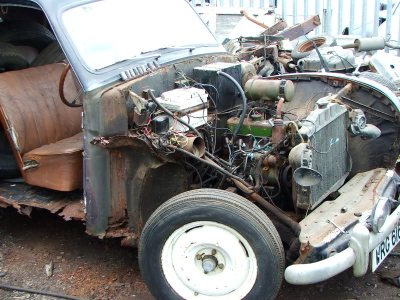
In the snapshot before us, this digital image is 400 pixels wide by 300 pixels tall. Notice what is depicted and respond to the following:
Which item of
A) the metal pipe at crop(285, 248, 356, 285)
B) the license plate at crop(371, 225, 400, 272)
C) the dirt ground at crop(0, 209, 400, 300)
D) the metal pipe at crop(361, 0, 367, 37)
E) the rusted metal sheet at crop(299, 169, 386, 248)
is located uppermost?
the metal pipe at crop(361, 0, 367, 37)

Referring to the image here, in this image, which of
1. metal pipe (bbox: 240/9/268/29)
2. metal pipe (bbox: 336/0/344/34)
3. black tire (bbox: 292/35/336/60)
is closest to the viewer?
black tire (bbox: 292/35/336/60)

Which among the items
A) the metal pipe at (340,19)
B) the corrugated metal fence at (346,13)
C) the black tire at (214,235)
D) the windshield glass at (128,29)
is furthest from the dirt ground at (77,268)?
the metal pipe at (340,19)

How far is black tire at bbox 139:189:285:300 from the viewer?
10.2ft

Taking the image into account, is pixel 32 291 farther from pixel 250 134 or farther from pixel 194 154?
pixel 250 134

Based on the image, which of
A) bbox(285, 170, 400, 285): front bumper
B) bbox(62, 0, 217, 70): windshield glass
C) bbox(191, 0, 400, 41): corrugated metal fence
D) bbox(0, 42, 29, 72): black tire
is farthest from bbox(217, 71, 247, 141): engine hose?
bbox(191, 0, 400, 41): corrugated metal fence

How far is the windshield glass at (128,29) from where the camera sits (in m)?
3.88

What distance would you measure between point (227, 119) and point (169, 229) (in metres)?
1.14

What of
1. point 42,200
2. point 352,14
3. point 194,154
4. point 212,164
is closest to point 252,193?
point 212,164

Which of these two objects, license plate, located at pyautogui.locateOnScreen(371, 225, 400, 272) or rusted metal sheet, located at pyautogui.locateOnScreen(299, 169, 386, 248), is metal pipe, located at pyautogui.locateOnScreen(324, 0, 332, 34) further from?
license plate, located at pyautogui.locateOnScreen(371, 225, 400, 272)

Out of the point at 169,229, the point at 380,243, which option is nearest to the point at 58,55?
the point at 169,229

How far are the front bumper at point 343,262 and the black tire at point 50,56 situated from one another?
3181mm

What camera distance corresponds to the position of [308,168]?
3205mm

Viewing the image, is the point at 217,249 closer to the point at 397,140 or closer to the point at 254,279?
the point at 254,279

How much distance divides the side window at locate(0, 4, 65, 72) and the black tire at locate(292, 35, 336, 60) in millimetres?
2555
